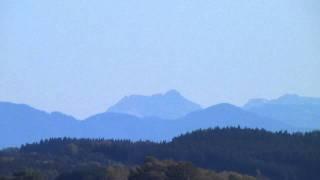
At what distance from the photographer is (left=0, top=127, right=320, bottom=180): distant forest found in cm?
8181

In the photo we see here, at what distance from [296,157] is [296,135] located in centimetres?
1488

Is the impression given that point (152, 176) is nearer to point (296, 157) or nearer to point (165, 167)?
point (165, 167)

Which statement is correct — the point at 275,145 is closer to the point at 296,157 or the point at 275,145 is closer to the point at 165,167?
the point at 296,157

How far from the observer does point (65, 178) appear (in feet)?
216

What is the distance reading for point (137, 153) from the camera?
340 ft

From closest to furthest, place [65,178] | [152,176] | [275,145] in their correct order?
[152,176]
[65,178]
[275,145]

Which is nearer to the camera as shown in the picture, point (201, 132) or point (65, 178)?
point (65, 178)

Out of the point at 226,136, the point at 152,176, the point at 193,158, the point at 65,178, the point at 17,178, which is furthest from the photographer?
the point at 226,136

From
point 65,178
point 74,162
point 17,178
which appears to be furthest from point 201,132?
point 17,178

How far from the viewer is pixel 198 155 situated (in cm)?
9544

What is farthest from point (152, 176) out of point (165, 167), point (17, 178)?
point (17, 178)

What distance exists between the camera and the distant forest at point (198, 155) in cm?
8181

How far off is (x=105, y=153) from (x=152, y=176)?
2285 inches

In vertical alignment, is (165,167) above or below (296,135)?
below
